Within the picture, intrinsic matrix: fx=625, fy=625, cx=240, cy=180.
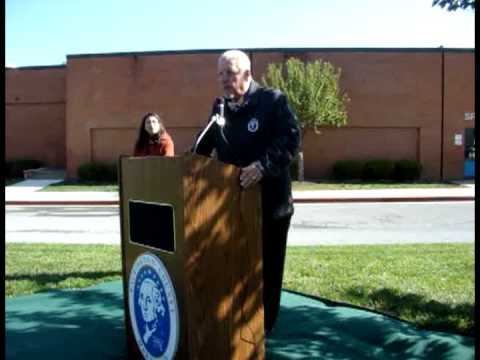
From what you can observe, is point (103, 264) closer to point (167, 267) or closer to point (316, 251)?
point (316, 251)

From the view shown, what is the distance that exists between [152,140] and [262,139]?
8.68ft

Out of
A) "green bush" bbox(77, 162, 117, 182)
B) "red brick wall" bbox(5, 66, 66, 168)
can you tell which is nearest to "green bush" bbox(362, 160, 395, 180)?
"green bush" bbox(77, 162, 117, 182)

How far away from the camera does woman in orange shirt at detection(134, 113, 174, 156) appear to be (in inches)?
235

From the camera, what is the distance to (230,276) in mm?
3090

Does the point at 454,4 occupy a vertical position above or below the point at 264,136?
above

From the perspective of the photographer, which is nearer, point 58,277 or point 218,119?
point 218,119

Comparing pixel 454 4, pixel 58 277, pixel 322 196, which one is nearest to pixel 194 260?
pixel 454 4

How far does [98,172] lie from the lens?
25.9 meters

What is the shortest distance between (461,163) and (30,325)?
24.3 meters

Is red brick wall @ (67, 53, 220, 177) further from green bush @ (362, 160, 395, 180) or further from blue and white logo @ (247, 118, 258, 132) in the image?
blue and white logo @ (247, 118, 258, 132)

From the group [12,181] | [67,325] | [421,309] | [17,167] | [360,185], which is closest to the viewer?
[67,325]

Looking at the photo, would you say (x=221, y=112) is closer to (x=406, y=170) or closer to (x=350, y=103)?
(x=406, y=170)

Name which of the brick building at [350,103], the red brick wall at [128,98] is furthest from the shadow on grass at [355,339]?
the brick building at [350,103]

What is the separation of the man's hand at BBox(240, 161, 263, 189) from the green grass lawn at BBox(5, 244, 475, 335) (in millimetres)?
2112
